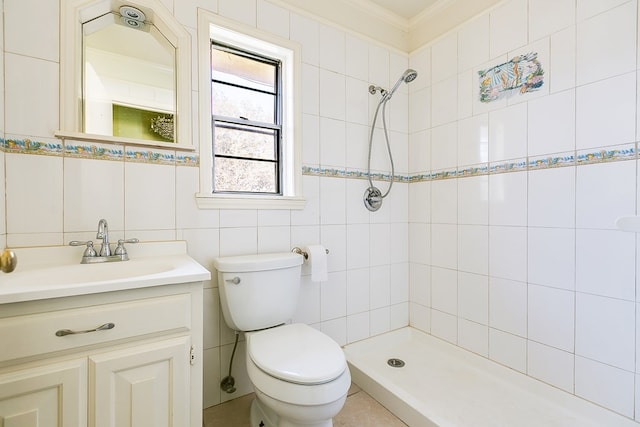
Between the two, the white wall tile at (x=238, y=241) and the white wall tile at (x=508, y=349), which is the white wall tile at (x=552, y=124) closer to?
the white wall tile at (x=508, y=349)

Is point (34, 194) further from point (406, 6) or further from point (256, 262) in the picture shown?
point (406, 6)

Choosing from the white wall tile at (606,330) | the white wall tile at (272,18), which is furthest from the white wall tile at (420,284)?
the white wall tile at (272,18)

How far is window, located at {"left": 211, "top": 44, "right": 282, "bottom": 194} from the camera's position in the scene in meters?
1.64

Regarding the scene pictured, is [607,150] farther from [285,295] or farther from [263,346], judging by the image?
[263,346]

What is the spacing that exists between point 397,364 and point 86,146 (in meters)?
2.03

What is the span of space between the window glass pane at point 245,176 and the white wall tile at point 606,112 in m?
1.58

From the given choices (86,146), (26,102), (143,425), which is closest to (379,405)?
(143,425)

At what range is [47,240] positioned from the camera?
1179mm

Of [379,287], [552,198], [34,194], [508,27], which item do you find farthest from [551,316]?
[34,194]

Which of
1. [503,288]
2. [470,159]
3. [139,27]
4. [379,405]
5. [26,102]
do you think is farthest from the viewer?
[470,159]

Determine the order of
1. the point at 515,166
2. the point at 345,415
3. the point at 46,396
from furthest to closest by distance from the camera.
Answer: the point at 515,166, the point at 345,415, the point at 46,396

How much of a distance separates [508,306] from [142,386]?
1.79m

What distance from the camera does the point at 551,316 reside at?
149 cm

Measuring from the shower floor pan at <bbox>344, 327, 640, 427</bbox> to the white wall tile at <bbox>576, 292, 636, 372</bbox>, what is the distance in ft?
0.77
